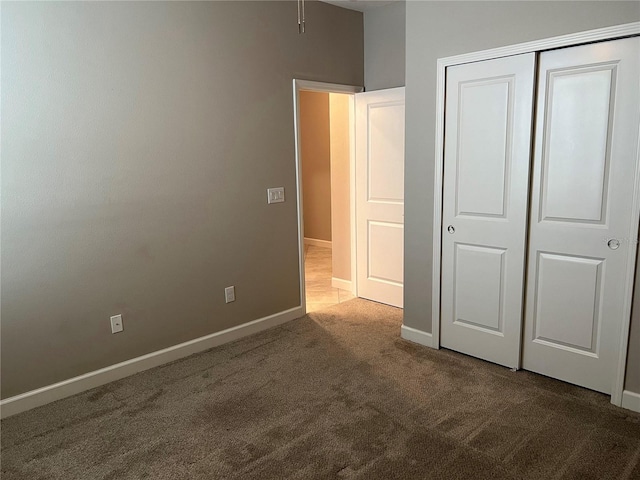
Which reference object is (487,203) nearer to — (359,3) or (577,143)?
(577,143)

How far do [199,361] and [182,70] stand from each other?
78.7 inches

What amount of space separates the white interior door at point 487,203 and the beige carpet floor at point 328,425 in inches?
11.0

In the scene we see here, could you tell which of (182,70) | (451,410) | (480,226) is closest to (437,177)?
(480,226)

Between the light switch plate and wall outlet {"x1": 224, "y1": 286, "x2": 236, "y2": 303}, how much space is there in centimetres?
76

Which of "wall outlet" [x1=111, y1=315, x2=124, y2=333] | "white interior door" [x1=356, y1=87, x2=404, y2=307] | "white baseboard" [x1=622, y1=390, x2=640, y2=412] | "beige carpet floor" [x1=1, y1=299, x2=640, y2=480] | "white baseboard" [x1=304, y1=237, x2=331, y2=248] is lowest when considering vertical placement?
"beige carpet floor" [x1=1, y1=299, x2=640, y2=480]

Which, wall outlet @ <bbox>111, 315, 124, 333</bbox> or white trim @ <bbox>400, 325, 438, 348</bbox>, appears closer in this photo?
wall outlet @ <bbox>111, 315, 124, 333</bbox>

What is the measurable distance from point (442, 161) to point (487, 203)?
0.42m

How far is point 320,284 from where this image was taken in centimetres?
526

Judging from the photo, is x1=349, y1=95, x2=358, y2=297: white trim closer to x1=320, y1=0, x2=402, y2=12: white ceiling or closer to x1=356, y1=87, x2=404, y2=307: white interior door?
x1=356, y1=87, x2=404, y2=307: white interior door


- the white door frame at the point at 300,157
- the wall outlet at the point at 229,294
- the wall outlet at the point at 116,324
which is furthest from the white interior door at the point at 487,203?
the wall outlet at the point at 116,324

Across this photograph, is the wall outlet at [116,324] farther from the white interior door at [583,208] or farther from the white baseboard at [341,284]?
the white interior door at [583,208]

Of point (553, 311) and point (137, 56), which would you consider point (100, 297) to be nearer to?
point (137, 56)

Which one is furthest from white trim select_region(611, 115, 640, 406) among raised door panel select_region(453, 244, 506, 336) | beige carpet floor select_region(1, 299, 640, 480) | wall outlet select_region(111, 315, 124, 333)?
wall outlet select_region(111, 315, 124, 333)

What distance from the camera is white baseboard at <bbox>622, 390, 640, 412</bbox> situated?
257cm
